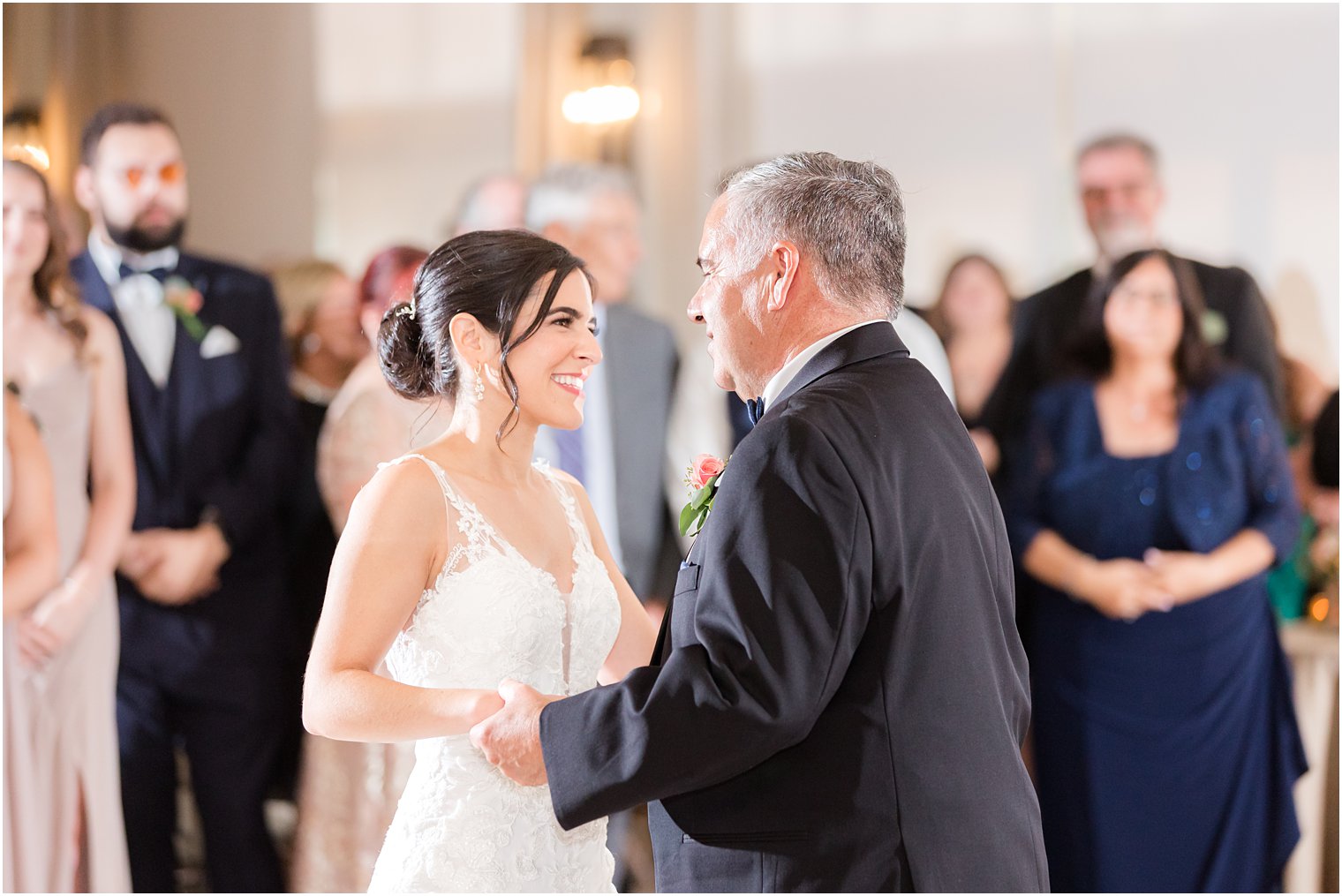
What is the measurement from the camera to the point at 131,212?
12.0 ft

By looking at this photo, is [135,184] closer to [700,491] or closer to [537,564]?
[537,564]

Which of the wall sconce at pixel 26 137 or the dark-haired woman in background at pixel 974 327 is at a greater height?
the wall sconce at pixel 26 137

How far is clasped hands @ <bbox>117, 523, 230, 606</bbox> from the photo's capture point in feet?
11.8

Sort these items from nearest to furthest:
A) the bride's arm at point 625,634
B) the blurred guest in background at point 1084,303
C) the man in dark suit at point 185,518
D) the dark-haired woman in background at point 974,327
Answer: the bride's arm at point 625,634 → the man in dark suit at point 185,518 → the blurred guest in background at point 1084,303 → the dark-haired woman in background at point 974,327

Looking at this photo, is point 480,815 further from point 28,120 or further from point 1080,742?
point 28,120

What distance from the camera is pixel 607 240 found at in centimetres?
405

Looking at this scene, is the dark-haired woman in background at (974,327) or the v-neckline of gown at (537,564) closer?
the v-neckline of gown at (537,564)

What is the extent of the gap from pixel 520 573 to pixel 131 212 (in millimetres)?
2154

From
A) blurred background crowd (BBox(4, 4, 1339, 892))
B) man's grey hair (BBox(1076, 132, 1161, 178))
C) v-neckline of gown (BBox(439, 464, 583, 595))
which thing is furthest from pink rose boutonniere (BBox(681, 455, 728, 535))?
man's grey hair (BBox(1076, 132, 1161, 178))

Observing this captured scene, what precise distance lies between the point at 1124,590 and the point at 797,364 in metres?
2.24

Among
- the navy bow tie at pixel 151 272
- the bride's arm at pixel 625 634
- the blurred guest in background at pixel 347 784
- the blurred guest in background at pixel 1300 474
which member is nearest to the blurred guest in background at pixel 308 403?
the blurred guest in background at pixel 347 784

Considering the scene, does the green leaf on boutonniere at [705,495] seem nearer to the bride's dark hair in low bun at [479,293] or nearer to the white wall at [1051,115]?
the bride's dark hair in low bun at [479,293]

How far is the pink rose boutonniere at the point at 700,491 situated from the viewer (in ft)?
6.49

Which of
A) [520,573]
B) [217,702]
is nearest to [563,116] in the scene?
[217,702]
